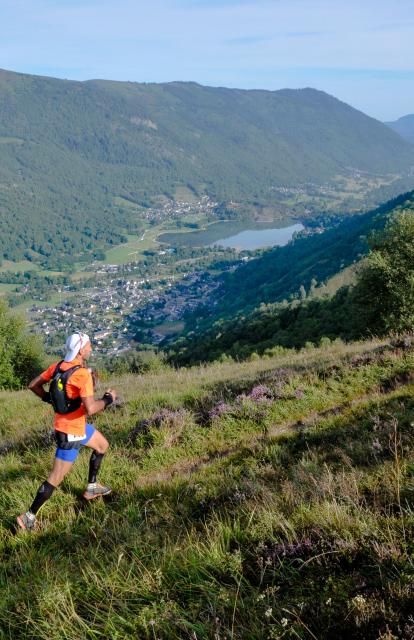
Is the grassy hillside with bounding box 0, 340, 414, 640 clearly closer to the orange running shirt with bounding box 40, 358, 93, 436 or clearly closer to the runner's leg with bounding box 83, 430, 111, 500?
the runner's leg with bounding box 83, 430, 111, 500

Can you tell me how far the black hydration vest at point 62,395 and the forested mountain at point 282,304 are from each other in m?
24.1

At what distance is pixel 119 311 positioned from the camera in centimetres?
17038

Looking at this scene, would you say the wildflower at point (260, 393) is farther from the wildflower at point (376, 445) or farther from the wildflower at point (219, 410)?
the wildflower at point (376, 445)

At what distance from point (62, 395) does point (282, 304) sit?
237 feet

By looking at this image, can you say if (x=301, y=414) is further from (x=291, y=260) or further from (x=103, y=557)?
(x=291, y=260)

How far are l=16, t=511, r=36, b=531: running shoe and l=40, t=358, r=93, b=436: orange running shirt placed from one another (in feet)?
3.22

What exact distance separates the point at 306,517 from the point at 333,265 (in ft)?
397

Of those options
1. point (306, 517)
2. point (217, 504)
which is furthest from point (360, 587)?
point (217, 504)

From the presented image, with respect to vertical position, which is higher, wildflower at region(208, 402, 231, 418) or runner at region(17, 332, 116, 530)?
runner at region(17, 332, 116, 530)

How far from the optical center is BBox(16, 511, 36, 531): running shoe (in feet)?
16.5

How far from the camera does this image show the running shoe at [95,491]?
5594mm

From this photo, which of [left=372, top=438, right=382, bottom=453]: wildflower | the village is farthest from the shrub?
the village

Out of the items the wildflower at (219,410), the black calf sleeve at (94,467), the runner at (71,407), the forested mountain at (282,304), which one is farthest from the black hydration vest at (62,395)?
the forested mountain at (282,304)

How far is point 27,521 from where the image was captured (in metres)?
5.08
